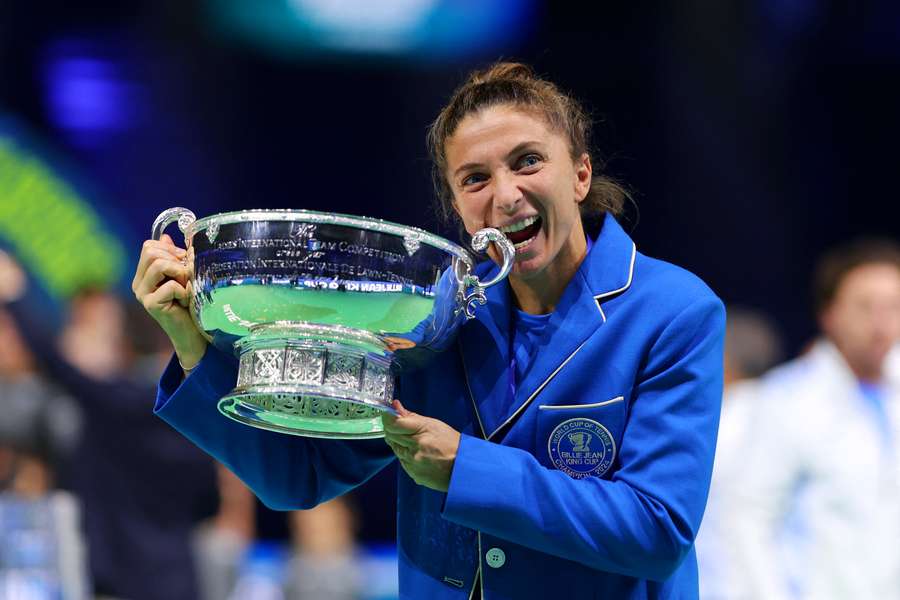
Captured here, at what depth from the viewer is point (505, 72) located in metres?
1.74

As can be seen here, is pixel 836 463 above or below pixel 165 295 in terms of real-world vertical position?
below

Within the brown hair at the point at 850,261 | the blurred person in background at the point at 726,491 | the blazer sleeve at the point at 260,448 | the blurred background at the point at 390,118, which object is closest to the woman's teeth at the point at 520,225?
the blazer sleeve at the point at 260,448

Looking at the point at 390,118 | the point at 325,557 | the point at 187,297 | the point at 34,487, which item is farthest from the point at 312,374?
the point at 390,118

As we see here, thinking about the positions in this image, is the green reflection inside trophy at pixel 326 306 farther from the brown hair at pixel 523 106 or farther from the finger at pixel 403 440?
the brown hair at pixel 523 106

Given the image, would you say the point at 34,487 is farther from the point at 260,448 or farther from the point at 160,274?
the point at 160,274

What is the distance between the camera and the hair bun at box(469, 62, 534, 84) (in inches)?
67.7

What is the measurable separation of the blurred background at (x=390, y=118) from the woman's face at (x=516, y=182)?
4830 mm

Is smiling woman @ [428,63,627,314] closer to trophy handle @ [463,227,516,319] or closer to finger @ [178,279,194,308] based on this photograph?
trophy handle @ [463,227,516,319]

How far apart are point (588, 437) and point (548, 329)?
17 centimetres

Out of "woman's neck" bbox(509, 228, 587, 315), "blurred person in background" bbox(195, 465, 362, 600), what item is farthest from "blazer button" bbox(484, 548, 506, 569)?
"blurred person in background" bbox(195, 465, 362, 600)

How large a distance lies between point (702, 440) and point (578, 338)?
199 millimetres

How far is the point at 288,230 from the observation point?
1.40 metres

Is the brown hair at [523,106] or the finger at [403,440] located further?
the brown hair at [523,106]

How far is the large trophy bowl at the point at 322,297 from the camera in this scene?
1.39 meters
